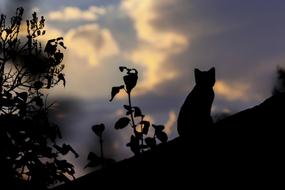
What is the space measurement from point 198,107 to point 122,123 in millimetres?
2725

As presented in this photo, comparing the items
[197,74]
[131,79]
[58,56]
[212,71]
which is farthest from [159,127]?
[212,71]

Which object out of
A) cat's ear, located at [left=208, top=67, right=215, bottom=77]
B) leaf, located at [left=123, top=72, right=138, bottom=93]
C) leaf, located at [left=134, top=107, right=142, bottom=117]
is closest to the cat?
cat's ear, located at [left=208, top=67, right=215, bottom=77]

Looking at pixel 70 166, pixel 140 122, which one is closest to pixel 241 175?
pixel 140 122

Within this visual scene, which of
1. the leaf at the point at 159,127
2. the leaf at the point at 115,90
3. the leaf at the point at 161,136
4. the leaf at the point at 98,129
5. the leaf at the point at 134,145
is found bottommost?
the leaf at the point at 134,145

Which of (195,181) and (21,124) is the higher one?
(21,124)

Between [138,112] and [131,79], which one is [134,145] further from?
[131,79]

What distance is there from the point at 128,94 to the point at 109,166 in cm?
100

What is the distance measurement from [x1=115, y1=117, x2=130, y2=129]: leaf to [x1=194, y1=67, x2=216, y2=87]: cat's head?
3463mm

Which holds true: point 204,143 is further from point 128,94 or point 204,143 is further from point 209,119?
point 209,119

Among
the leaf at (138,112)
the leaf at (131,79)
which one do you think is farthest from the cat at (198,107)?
the leaf at (131,79)

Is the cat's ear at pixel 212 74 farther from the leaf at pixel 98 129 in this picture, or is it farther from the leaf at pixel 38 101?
the leaf at pixel 98 129

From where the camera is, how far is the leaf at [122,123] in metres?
4.97

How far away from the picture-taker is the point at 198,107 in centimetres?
748

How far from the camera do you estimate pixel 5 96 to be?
18.9 feet
